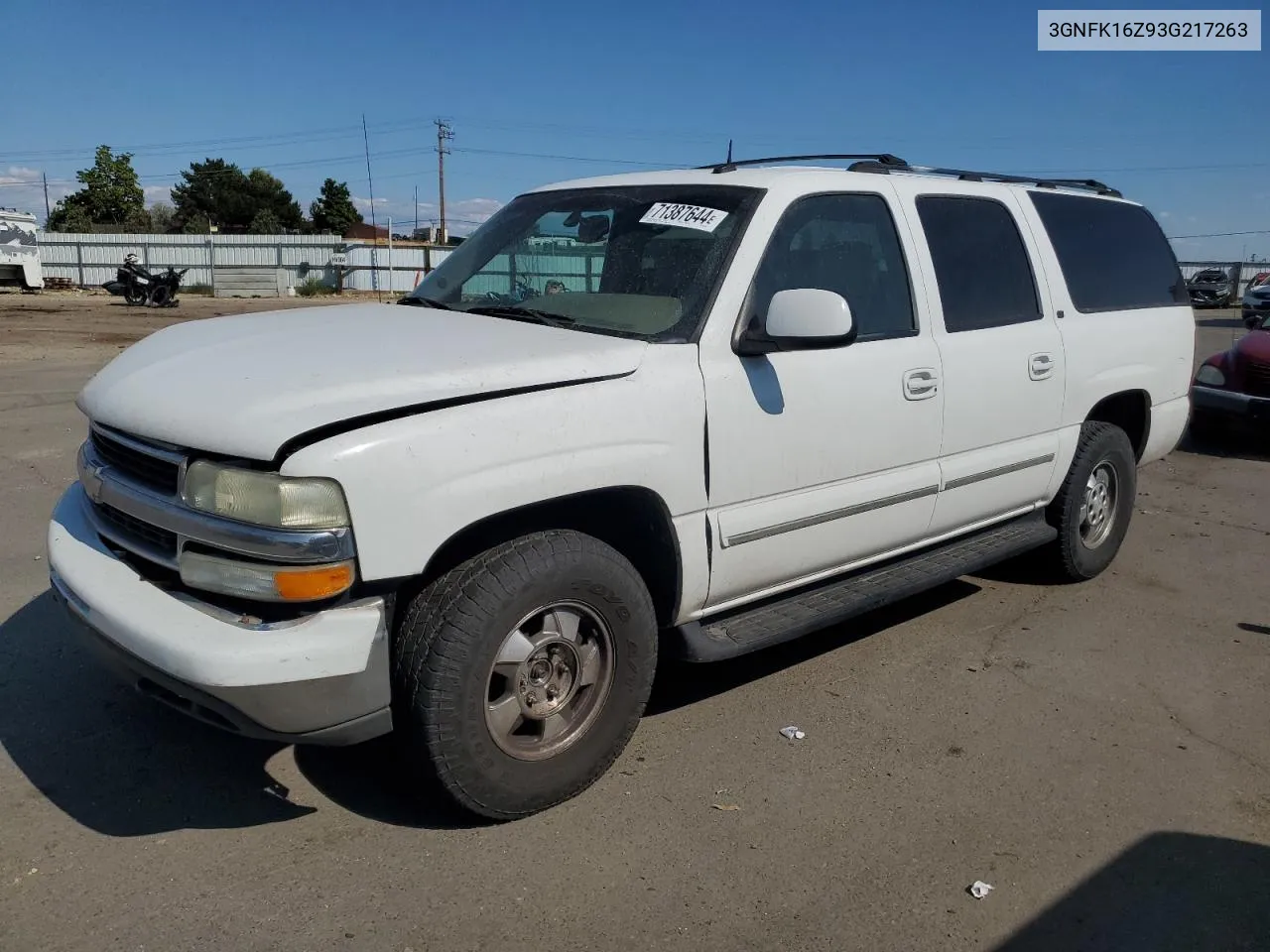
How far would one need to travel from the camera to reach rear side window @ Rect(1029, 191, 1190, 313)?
5.09 meters

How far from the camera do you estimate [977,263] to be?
4.52 metres

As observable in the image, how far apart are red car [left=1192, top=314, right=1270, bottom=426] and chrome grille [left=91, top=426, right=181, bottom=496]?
31.3 ft

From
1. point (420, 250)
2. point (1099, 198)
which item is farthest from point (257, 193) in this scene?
point (1099, 198)

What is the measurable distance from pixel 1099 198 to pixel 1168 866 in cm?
368

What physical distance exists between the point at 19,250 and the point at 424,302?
107 ft

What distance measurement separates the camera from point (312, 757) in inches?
139

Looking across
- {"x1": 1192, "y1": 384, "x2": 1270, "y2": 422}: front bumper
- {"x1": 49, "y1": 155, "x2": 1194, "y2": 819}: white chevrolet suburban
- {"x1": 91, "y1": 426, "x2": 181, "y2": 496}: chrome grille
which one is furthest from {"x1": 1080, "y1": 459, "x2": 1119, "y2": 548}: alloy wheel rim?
{"x1": 1192, "y1": 384, "x2": 1270, "y2": 422}: front bumper

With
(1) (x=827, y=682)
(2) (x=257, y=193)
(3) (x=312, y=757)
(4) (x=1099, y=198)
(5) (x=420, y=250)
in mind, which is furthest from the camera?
(2) (x=257, y=193)

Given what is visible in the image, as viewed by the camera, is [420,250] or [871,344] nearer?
[871,344]

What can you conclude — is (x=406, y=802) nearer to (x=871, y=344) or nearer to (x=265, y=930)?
(x=265, y=930)

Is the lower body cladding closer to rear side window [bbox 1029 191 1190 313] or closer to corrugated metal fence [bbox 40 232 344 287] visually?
→ rear side window [bbox 1029 191 1190 313]

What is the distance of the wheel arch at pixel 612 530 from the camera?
9.83 ft

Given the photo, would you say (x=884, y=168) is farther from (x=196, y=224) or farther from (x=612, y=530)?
(x=196, y=224)

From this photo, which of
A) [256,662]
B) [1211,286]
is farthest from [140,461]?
[1211,286]
